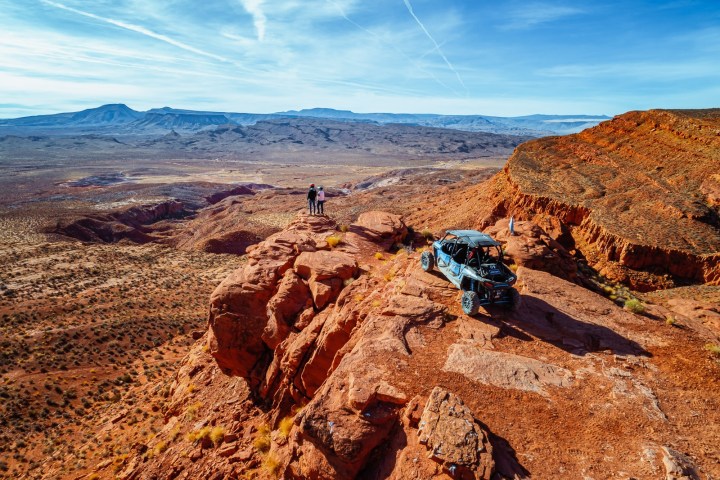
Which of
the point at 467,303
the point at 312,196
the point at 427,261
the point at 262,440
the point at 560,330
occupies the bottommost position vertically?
the point at 262,440

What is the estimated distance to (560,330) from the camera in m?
10.2

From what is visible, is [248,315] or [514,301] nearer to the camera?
[514,301]

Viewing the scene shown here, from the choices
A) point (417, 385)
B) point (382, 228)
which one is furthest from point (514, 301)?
point (382, 228)

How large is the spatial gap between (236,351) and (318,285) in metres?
4.20

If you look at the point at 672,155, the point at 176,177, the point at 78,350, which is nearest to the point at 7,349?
the point at 78,350

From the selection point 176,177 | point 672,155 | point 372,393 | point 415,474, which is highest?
point 672,155

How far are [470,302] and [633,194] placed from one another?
20214 mm

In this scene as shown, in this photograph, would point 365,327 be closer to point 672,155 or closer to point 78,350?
point 78,350

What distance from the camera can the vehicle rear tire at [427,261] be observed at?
1227 cm

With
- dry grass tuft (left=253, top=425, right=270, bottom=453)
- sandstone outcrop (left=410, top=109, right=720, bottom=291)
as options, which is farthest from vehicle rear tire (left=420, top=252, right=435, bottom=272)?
sandstone outcrop (left=410, top=109, right=720, bottom=291)

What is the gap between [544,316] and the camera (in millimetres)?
10617

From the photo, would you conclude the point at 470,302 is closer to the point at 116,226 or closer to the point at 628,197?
the point at 628,197

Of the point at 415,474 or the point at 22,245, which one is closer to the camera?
the point at 415,474

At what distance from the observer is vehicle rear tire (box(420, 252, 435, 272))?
12273mm
